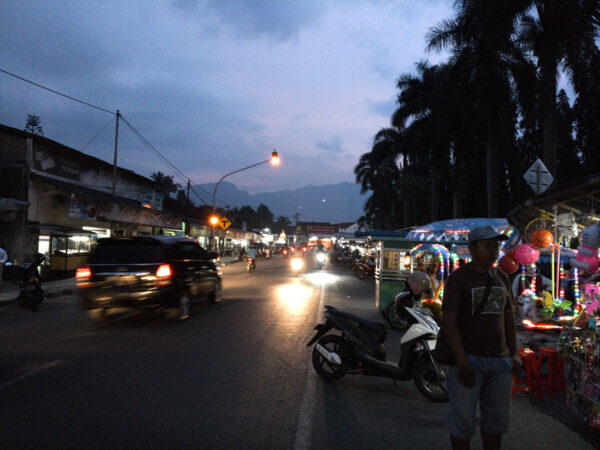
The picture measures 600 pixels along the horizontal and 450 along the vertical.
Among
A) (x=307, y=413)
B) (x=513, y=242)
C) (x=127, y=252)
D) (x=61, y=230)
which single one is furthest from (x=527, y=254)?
(x=61, y=230)

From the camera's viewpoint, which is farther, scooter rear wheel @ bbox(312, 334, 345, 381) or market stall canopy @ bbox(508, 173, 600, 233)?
market stall canopy @ bbox(508, 173, 600, 233)

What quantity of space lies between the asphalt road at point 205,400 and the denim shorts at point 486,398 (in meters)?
1.02

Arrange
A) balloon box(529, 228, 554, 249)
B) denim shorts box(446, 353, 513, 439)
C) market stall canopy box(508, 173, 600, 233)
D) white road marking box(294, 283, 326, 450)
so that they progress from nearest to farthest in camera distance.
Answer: denim shorts box(446, 353, 513, 439), white road marking box(294, 283, 326, 450), market stall canopy box(508, 173, 600, 233), balloon box(529, 228, 554, 249)

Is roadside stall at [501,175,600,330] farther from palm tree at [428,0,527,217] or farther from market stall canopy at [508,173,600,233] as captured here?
palm tree at [428,0,527,217]

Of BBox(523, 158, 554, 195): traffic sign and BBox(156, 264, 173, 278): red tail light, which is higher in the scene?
BBox(523, 158, 554, 195): traffic sign

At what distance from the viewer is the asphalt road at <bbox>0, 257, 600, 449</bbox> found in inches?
151

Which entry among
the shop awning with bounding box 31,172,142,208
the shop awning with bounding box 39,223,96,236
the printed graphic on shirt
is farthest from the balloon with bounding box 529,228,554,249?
the shop awning with bounding box 39,223,96,236

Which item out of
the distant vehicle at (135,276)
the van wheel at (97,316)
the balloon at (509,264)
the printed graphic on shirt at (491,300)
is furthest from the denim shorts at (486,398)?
the van wheel at (97,316)

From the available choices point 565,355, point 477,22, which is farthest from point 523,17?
point 565,355

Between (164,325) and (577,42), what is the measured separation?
17.5 meters

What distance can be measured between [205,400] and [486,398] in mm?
3075

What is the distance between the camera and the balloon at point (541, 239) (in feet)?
25.0

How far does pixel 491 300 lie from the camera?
307 cm

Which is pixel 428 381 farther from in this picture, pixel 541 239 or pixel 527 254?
pixel 527 254
